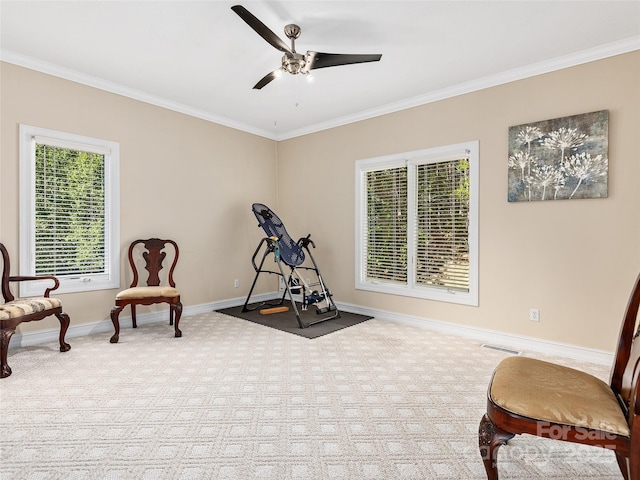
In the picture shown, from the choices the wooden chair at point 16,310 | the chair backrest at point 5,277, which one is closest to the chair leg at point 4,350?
the wooden chair at point 16,310

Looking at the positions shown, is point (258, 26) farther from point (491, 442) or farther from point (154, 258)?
point (154, 258)

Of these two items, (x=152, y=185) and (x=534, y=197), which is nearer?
(x=534, y=197)

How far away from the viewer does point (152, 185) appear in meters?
4.49

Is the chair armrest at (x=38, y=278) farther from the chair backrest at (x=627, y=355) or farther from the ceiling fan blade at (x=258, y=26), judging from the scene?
the chair backrest at (x=627, y=355)

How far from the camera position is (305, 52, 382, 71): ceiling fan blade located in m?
2.69

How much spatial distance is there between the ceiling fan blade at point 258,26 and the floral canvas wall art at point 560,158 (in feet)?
8.31

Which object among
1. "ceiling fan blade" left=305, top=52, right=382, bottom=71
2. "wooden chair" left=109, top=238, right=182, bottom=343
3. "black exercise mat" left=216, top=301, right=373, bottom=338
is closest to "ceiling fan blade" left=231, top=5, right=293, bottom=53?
"ceiling fan blade" left=305, top=52, right=382, bottom=71

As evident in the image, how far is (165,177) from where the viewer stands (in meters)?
4.62

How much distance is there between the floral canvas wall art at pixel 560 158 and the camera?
3.13 meters

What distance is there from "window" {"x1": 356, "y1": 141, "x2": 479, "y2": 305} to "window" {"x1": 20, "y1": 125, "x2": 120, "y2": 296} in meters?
3.21

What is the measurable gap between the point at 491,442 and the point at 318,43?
3234mm

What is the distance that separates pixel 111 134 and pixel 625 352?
16.4 ft

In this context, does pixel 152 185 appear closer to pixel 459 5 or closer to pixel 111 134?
pixel 111 134

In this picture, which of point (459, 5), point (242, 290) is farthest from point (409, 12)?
point (242, 290)
